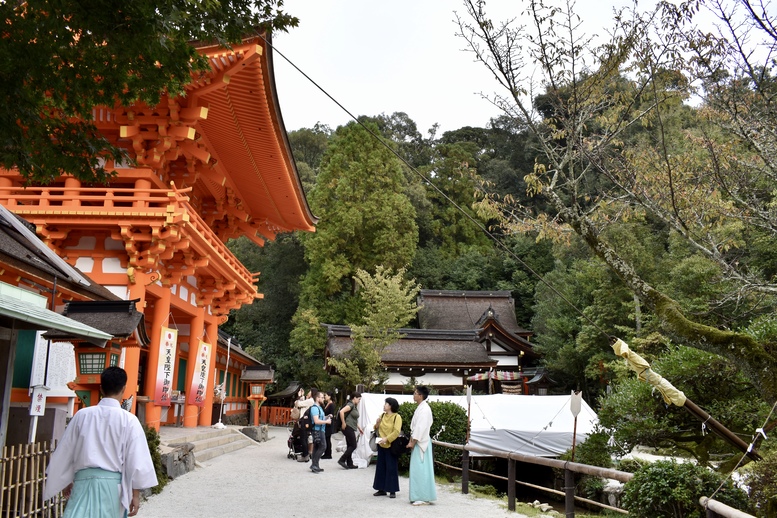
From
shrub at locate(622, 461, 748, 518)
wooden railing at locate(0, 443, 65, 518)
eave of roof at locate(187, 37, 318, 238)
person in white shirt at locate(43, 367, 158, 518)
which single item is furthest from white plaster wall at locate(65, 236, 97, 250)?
shrub at locate(622, 461, 748, 518)

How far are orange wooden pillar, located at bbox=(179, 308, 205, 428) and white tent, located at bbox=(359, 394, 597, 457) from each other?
4030 mm

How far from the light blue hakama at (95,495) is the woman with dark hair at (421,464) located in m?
4.48

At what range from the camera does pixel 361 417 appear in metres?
13.0

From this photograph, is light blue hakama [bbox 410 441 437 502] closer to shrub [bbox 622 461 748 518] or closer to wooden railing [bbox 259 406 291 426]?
shrub [bbox 622 461 748 518]

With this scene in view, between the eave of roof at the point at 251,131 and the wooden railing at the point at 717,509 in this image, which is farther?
the eave of roof at the point at 251,131

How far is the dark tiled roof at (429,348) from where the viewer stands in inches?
982

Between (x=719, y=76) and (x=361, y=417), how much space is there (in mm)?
9324

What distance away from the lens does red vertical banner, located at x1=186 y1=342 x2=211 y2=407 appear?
14.0 meters

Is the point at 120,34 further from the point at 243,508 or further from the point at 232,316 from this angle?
the point at 232,316

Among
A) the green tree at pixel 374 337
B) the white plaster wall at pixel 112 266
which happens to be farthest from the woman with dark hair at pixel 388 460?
the green tree at pixel 374 337

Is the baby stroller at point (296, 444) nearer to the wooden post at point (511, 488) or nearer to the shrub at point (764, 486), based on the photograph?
the wooden post at point (511, 488)

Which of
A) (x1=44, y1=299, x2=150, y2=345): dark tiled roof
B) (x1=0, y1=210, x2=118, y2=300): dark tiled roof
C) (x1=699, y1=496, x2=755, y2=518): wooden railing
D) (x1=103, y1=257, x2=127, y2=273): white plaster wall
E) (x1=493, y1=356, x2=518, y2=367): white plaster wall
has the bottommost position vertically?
(x1=699, y1=496, x2=755, y2=518): wooden railing

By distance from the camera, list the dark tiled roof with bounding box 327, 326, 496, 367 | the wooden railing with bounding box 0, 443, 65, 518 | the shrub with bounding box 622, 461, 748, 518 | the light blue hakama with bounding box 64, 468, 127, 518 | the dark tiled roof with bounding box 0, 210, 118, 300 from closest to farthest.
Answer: the light blue hakama with bounding box 64, 468, 127, 518
the shrub with bounding box 622, 461, 748, 518
the wooden railing with bounding box 0, 443, 65, 518
the dark tiled roof with bounding box 0, 210, 118, 300
the dark tiled roof with bounding box 327, 326, 496, 367

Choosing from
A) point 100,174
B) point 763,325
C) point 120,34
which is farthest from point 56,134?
point 763,325
